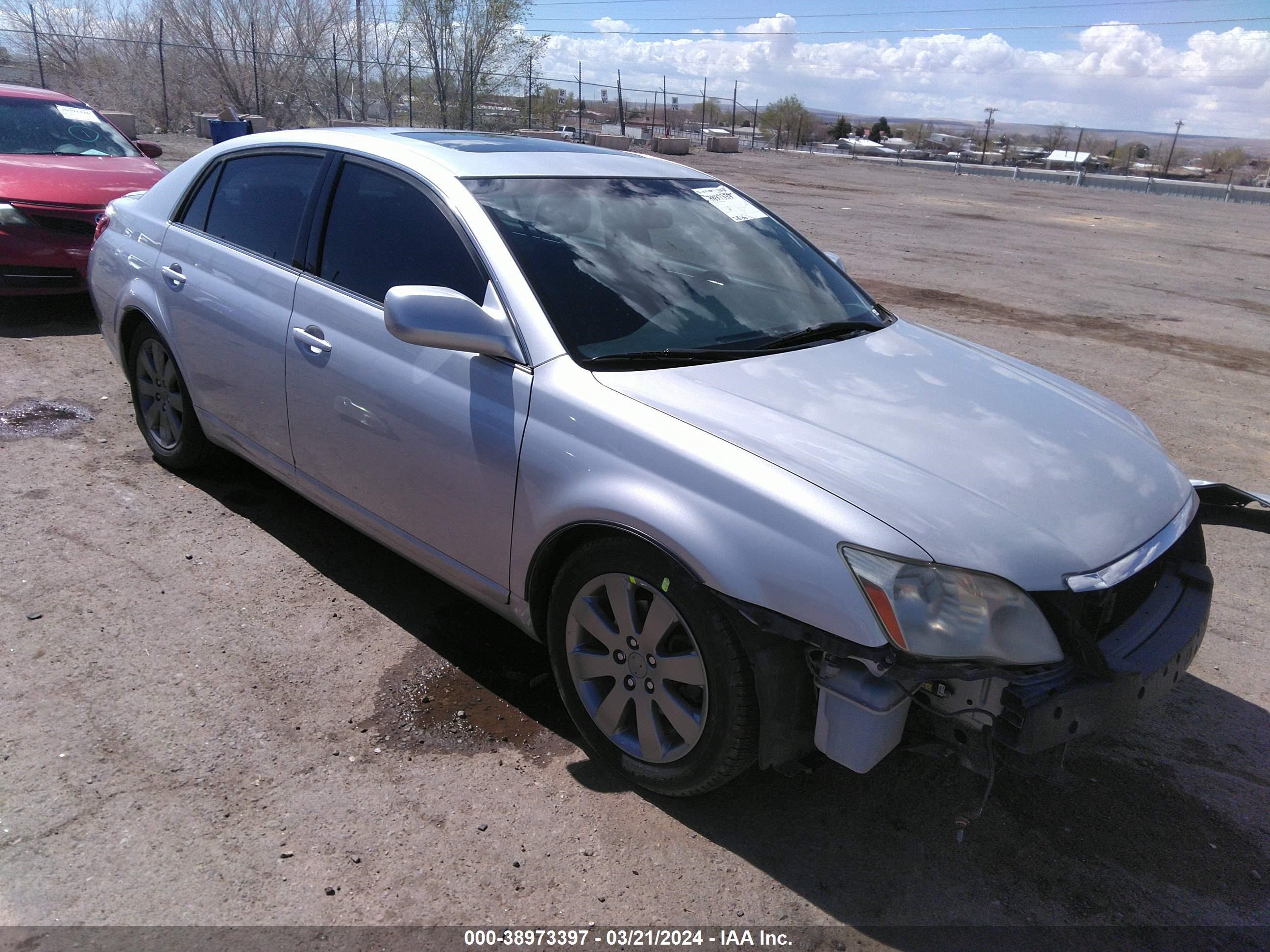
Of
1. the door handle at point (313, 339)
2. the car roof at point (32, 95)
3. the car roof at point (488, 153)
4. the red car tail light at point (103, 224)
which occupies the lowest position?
the door handle at point (313, 339)

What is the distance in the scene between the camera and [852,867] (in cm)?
260

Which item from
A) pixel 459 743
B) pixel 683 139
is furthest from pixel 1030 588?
pixel 683 139

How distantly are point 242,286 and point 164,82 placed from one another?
28.4 m

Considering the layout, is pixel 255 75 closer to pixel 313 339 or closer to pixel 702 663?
pixel 313 339

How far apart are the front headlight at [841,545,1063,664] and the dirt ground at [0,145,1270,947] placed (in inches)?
14.1

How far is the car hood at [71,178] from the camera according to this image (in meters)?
7.21

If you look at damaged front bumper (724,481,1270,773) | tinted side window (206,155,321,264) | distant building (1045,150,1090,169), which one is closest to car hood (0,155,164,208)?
tinted side window (206,155,321,264)

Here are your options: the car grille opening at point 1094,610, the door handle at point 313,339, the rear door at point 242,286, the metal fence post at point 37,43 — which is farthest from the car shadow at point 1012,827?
the metal fence post at point 37,43

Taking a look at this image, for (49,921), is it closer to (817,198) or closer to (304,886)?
(304,886)

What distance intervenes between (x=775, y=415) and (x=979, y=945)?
4.69ft

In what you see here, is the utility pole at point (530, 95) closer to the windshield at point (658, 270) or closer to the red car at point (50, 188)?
the red car at point (50, 188)

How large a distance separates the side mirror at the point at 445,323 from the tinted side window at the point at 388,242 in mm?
216

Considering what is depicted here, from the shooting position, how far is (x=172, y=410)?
184 inches

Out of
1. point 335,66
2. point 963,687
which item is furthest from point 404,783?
point 335,66
